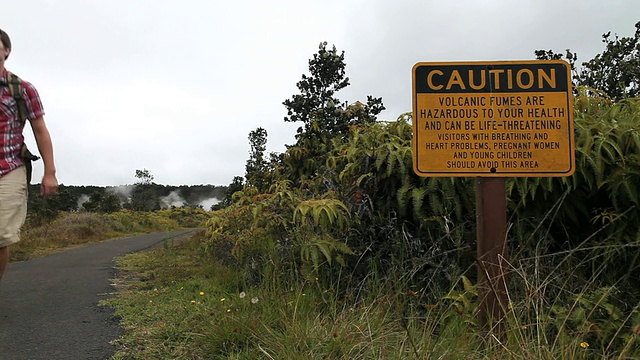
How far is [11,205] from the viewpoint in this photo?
2.78 metres

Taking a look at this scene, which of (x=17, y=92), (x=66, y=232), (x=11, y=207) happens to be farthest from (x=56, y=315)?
(x=66, y=232)

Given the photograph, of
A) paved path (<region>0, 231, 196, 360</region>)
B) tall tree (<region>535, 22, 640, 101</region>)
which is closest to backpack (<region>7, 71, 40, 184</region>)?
paved path (<region>0, 231, 196, 360</region>)

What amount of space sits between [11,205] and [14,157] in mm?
325

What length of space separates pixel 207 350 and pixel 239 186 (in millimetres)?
12623

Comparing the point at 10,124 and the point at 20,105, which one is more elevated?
the point at 20,105

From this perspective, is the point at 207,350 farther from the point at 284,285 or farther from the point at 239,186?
the point at 239,186

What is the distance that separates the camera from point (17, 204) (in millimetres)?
2822

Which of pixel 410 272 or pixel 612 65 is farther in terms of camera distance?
pixel 612 65

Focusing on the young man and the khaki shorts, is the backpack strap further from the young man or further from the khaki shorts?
the khaki shorts

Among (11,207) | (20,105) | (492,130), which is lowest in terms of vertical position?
(11,207)

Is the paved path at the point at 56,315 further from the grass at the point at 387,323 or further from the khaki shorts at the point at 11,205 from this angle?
the khaki shorts at the point at 11,205

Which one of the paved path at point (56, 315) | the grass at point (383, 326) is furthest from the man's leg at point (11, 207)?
the grass at point (383, 326)

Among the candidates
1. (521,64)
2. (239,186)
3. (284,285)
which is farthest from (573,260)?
(239,186)

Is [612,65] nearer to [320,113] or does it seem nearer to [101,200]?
[320,113]
